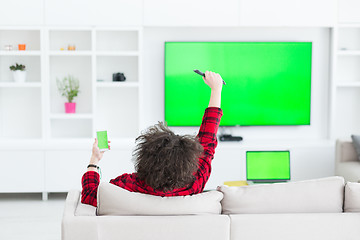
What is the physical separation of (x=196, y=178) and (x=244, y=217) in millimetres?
247

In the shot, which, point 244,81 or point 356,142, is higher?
point 244,81

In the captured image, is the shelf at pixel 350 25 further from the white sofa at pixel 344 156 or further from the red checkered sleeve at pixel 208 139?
the red checkered sleeve at pixel 208 139

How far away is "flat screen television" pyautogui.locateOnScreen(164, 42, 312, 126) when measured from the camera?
5051 mm

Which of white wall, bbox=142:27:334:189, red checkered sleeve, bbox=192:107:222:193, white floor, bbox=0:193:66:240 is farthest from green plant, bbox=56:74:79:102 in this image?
red checkered sleeve, bbox=192:107:222:193

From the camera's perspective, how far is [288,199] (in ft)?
6.51

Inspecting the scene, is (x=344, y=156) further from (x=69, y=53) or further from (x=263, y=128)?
(x=69, y=53)

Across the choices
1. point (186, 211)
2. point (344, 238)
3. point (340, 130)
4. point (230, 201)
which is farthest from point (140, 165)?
point (340, 130)

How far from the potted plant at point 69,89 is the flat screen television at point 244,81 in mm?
944

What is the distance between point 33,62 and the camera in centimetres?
509

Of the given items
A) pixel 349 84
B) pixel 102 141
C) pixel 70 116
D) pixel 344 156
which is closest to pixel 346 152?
pixel 344 156

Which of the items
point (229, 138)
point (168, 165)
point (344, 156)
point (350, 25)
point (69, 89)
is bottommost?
point (344, 156)

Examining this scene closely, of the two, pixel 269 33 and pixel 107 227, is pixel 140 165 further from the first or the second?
pixel 269 33

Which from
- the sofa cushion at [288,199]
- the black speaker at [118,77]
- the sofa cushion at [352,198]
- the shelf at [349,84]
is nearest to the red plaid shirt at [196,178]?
the sofa cushion at [288,199]

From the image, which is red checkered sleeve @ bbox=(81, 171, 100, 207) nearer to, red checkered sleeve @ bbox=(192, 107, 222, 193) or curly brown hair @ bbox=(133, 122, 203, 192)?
curly brown hair @ bbox=(133, 122, 203, 192)
